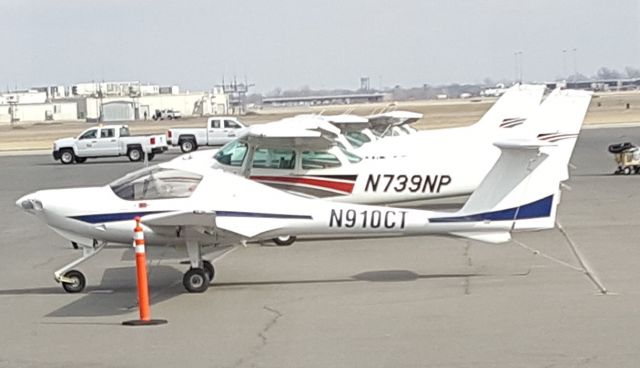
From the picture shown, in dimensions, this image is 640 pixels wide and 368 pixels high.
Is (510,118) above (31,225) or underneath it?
above

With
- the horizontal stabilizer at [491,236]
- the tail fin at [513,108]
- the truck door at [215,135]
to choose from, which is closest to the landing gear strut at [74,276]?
the horizontal stabilizer at [491,236]

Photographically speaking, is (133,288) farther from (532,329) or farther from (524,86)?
(524,86)

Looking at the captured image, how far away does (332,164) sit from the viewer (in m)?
17.7

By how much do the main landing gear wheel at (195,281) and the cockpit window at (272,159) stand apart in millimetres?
5305

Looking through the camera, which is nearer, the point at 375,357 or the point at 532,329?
the point at 375,357

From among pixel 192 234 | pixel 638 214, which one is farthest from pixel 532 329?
pixel 638 214

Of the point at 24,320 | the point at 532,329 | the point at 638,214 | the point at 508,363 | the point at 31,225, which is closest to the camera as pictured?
the point at 508,363

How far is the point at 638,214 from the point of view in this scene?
1894 cm

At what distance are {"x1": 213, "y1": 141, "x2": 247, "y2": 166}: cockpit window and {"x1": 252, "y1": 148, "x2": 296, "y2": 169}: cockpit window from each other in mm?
271

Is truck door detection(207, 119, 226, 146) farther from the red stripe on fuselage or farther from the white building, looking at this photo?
the white building

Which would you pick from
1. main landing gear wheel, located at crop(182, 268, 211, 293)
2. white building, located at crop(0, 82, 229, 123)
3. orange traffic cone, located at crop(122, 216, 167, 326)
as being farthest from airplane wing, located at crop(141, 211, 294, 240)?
white building, located at crop(0, 82, 229, 123)

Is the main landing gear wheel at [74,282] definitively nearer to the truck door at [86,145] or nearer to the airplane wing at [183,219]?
the airplane wing at [183,219]

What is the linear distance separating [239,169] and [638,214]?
7195mm

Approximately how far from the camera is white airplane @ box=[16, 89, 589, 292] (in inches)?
484
